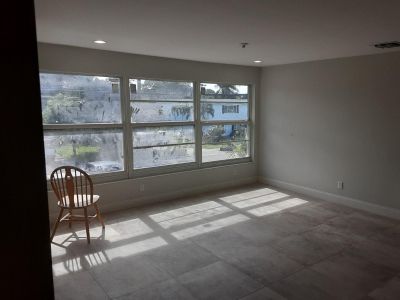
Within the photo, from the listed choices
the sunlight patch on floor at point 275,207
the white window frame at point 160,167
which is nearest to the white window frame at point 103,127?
the white window frame at point 160,167

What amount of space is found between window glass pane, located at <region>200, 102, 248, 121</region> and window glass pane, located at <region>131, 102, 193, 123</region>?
33 cm

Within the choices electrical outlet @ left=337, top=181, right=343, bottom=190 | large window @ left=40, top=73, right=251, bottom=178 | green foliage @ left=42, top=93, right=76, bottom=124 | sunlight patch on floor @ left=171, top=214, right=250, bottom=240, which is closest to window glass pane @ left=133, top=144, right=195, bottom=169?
large window @ left=40, top=73, right=251, bottom=178

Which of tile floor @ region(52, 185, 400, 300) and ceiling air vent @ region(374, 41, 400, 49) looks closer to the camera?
tile floor @ region(52, 185, 400, 300)

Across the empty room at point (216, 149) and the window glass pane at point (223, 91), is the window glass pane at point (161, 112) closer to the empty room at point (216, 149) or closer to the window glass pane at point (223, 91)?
the empty room at point (216, 149)

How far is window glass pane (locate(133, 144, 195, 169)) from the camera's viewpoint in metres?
5.05

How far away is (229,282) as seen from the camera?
9.29ft

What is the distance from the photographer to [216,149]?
6.00 meters

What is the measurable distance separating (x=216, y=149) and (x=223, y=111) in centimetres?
74

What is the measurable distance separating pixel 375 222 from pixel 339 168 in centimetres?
105

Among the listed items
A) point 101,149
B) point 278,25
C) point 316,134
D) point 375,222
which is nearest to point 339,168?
point 316,134

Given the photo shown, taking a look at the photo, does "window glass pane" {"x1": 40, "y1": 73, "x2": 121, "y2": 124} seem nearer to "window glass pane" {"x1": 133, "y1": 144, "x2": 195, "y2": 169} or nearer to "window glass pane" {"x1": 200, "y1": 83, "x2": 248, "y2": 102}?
"window glass pane" {"x1": 133, "y1": 144, "x2": 195, "y2": 169}

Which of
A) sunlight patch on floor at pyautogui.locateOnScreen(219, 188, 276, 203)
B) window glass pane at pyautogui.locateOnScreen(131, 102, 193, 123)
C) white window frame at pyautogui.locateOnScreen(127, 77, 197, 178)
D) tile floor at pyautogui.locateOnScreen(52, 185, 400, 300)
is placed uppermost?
window glass pane at pyautogui.locateOnScreen(131, 102, 193, 123)

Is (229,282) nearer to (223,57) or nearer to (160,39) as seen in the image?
(160,39)

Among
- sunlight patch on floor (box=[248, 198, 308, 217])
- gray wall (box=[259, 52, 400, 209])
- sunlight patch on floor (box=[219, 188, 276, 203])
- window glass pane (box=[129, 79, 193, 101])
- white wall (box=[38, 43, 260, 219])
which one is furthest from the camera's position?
sunlight patch on floor (box=[219, 188, 276, 203])
